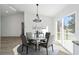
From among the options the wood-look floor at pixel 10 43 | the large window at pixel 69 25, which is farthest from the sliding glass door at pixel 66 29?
the wood-look floor at pixel 10 43

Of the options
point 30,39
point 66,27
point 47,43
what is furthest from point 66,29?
point 30,39

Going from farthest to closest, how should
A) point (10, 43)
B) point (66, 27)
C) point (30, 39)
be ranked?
point (66, 27) → point (10, 43) → point (30, 39)

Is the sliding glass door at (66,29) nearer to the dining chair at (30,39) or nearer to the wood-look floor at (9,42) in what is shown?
the dining chair at (30,39)

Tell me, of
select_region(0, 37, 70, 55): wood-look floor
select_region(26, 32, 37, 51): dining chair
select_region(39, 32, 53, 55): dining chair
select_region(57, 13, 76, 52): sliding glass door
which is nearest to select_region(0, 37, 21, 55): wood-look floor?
select_region(0, 37, 70, 55): wood-look floor

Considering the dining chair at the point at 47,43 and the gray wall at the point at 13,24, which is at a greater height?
the gray wall at the point at 13,24

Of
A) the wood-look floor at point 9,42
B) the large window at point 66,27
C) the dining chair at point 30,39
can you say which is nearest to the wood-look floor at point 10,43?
the wood-look floor at point 9,42

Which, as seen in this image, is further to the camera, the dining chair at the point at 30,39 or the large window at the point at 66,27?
the large window at the point at 66,27

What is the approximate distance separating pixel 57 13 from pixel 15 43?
4.42 feet

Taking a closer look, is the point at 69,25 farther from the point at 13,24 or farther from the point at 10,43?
the point at 10,43
